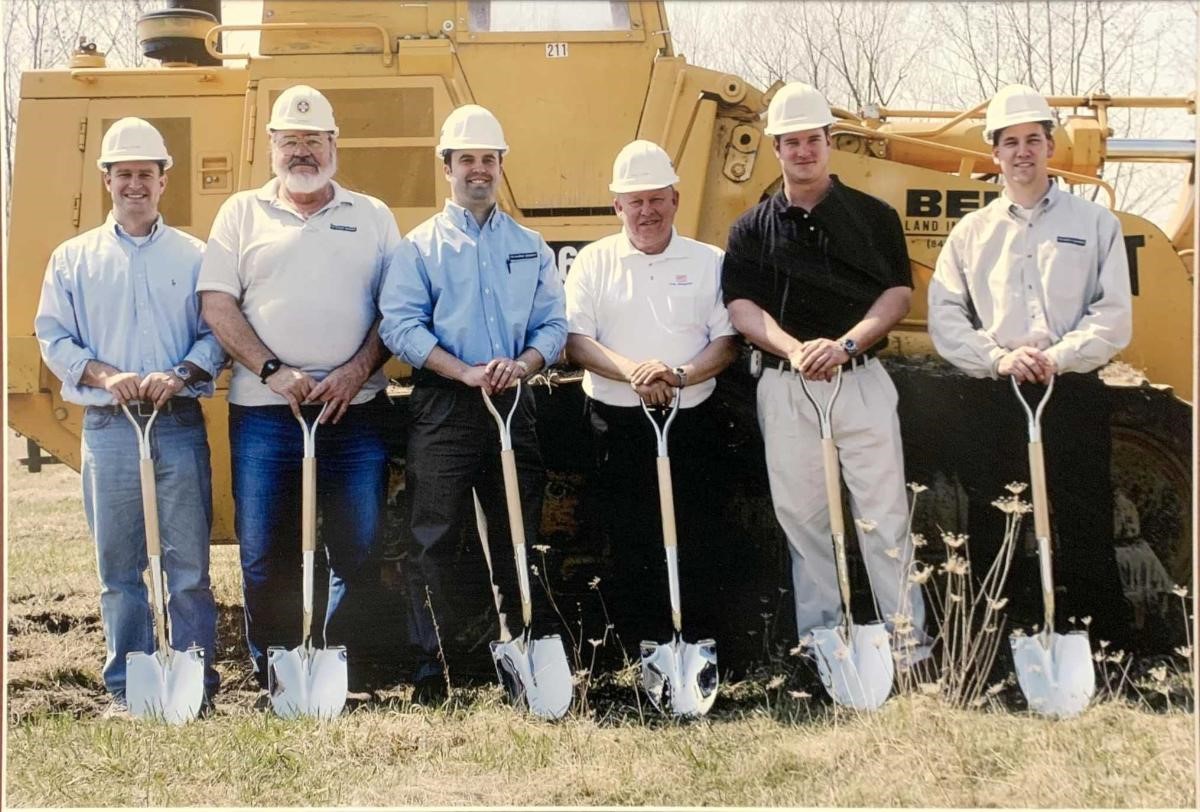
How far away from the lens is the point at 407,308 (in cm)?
543

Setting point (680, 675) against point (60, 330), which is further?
point (60, 330)

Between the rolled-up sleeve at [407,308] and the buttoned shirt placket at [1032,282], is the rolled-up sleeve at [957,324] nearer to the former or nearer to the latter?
the buttoned shirt placket at [1032,282]

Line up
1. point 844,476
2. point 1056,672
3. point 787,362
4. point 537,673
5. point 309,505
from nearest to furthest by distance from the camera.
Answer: point 1056,672 < point 537,673 < point 309,505 < point 787,362 < point 844,476

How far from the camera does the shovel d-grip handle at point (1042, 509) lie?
205 inches

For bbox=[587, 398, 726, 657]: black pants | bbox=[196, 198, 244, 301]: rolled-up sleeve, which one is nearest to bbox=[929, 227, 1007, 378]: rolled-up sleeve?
bbox=[587, 398, 726, 657]: black pants

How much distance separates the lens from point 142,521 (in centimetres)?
558

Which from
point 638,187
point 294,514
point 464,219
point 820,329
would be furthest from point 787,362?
point 294,514

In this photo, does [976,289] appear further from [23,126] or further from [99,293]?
[23,126]

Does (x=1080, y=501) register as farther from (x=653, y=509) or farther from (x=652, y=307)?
(x=652, y=307)

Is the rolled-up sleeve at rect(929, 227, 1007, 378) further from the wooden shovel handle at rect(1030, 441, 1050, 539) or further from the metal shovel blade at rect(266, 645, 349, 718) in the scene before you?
the metal shovel blade at rect(266, 645, 349, 718)

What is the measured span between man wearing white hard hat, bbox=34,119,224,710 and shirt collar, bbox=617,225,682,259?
66.8 inches

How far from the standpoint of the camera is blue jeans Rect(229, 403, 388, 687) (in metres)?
5.61

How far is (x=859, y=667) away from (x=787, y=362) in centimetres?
123

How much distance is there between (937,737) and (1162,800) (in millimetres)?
760
